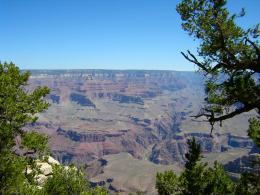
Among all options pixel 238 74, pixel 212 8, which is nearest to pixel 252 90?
pixel 238 74

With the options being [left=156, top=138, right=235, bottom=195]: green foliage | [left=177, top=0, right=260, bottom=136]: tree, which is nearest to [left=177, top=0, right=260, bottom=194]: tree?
[left=177, top=0, right=260, bottom=136]: tree

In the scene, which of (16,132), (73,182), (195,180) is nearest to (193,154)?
(195,180)

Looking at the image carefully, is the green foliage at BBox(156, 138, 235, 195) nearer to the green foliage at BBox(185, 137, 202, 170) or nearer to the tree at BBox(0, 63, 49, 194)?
the green foliage at BBox(185, 137, 202, 170)

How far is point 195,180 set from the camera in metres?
35.3

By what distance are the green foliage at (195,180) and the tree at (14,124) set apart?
42.9ft

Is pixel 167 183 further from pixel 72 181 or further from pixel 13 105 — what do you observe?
pixel 13 105

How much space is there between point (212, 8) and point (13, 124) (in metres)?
15.8

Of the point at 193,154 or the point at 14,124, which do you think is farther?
the point at 193,154

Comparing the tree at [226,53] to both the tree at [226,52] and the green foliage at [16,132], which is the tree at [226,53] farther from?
the green foliage at [16,132]

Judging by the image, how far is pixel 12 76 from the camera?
28.8 metres

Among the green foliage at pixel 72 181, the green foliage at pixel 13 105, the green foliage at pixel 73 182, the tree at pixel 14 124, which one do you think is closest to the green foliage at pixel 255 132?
the tree at pixel 14 124

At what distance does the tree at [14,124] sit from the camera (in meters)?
26.4

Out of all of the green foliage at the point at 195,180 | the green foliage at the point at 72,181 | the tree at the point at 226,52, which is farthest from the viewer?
the green foliage at the point at 72,181

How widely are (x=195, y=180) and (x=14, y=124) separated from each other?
17.4 meters
